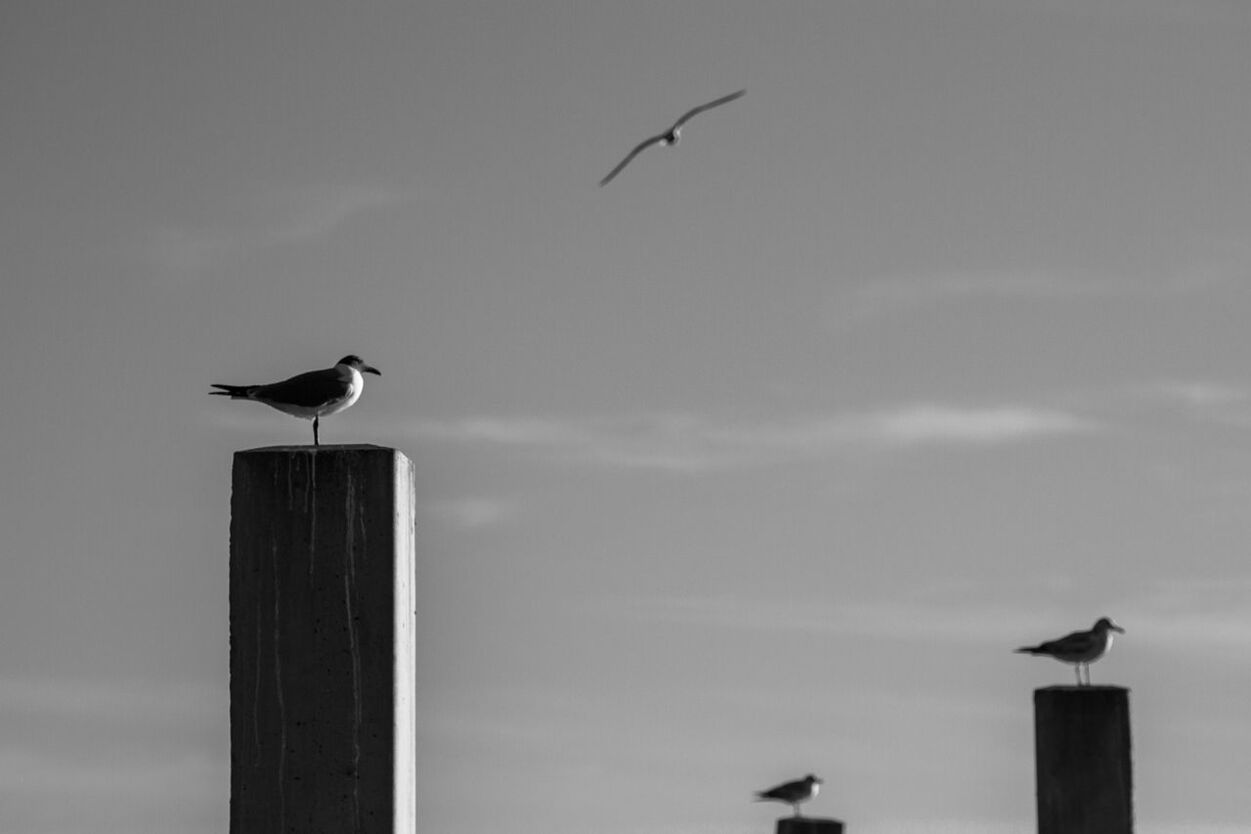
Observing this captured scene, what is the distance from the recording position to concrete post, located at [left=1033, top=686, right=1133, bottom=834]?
356 inches

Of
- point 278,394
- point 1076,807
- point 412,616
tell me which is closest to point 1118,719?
point 1076,807

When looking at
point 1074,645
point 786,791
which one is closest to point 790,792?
point 786,791

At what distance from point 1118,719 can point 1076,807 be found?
1.51 feet

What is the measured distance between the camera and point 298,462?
4957 millimetres

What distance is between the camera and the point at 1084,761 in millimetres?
9125

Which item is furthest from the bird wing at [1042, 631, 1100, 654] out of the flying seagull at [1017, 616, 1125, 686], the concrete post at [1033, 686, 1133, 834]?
the concrete post at [1033, 686, 1133, 834]

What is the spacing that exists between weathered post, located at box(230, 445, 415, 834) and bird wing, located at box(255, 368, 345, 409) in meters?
3.72

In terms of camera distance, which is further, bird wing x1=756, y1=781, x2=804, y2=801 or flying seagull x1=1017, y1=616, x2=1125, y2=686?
bird wing x1=756, y1=781, x2=804, y2=801

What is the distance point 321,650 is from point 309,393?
3.92 meters

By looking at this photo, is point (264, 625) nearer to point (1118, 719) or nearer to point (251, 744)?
point (251, 744)

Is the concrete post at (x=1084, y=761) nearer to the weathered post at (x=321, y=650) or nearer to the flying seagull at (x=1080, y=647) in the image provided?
the weathered post at (x=321, y=650)

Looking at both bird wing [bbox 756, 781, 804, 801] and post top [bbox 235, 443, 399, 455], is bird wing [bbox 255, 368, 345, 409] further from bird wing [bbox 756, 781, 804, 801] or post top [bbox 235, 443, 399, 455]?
bird wing [bbox 756, 781, 804, 801]

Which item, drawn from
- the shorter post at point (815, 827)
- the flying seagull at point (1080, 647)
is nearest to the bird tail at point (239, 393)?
the shorter post at point (815, 827)

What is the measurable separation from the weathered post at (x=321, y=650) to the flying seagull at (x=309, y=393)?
373cm
